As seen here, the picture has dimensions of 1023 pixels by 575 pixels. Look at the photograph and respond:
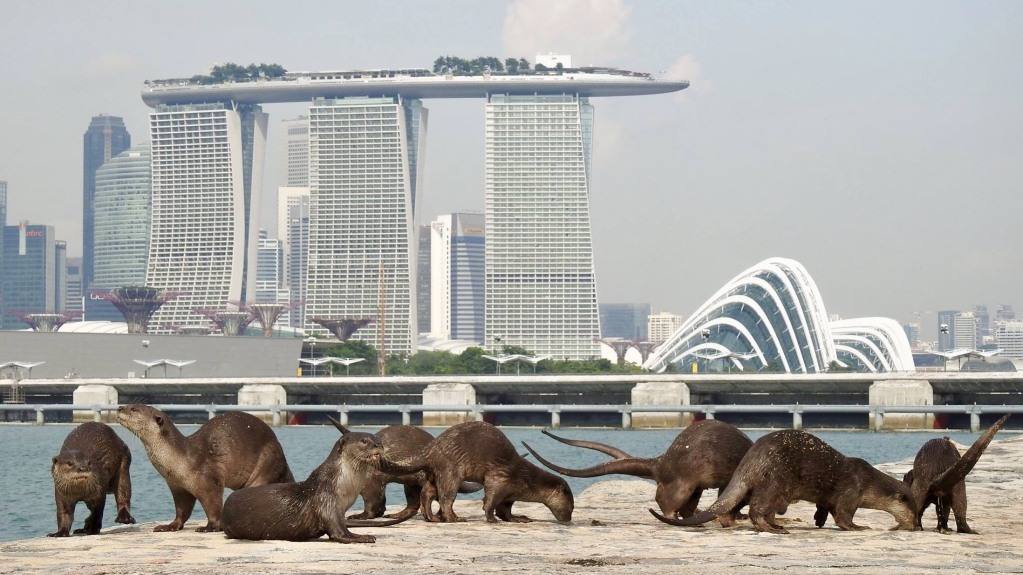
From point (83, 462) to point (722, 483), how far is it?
6862mm

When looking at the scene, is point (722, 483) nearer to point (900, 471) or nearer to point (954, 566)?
point (954, 566)

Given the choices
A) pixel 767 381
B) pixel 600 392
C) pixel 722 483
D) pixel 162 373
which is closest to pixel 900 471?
pixel 722 483

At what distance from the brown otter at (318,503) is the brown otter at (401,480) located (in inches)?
94.7

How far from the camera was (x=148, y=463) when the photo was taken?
161 ft

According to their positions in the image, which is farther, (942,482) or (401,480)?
(401,480)

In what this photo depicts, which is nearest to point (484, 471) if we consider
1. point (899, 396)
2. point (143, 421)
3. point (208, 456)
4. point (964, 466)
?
point (208, 456)

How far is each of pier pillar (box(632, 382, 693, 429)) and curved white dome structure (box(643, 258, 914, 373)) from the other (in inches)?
2416

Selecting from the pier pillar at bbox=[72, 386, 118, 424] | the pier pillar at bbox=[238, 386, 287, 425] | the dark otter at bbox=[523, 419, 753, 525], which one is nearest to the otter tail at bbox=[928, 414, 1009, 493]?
the dark otter at bbox=[523, 419, 753, 525]

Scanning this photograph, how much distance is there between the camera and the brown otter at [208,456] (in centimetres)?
1372

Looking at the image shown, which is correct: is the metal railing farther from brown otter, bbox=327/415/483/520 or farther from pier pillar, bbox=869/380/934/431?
brown otter, bbox=327/415/483/520

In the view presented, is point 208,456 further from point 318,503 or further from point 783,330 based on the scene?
point 783,330

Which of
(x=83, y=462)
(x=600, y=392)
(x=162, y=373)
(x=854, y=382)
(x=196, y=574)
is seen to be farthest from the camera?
(x=162, y=373)

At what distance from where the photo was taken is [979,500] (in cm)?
1847

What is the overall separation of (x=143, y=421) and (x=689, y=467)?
5922 mm
